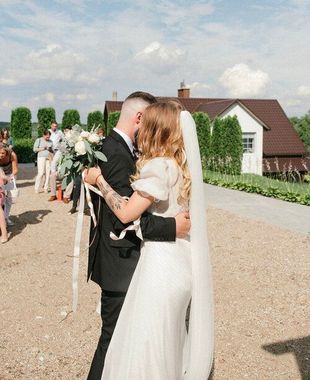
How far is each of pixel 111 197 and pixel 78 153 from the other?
392 mm

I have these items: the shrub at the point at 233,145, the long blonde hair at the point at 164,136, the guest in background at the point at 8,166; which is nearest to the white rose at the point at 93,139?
the long blonde hair at the point at 164,136

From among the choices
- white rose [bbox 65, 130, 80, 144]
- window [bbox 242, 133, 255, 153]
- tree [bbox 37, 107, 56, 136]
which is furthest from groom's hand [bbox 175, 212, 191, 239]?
tree [bbox 37, 107, 56, 136]

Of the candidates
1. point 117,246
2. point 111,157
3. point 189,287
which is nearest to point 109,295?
point 117,246

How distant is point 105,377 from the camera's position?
9.34ft

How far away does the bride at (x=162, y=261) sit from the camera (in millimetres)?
2539

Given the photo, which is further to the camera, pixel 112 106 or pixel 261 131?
pixel 112 106

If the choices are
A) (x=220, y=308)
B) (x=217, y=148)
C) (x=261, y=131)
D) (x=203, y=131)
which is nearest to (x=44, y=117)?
(x=203, y=131)

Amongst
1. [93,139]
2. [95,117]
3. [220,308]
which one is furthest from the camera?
[95,117]

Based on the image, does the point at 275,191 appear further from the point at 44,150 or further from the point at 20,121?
the point at 20,121

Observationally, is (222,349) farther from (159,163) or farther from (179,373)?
(159,163)

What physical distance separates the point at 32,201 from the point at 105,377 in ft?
34.8

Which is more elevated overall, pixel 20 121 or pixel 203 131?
pixel 20 121

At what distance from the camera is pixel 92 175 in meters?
2.74

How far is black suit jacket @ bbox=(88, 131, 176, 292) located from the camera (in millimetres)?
2623
